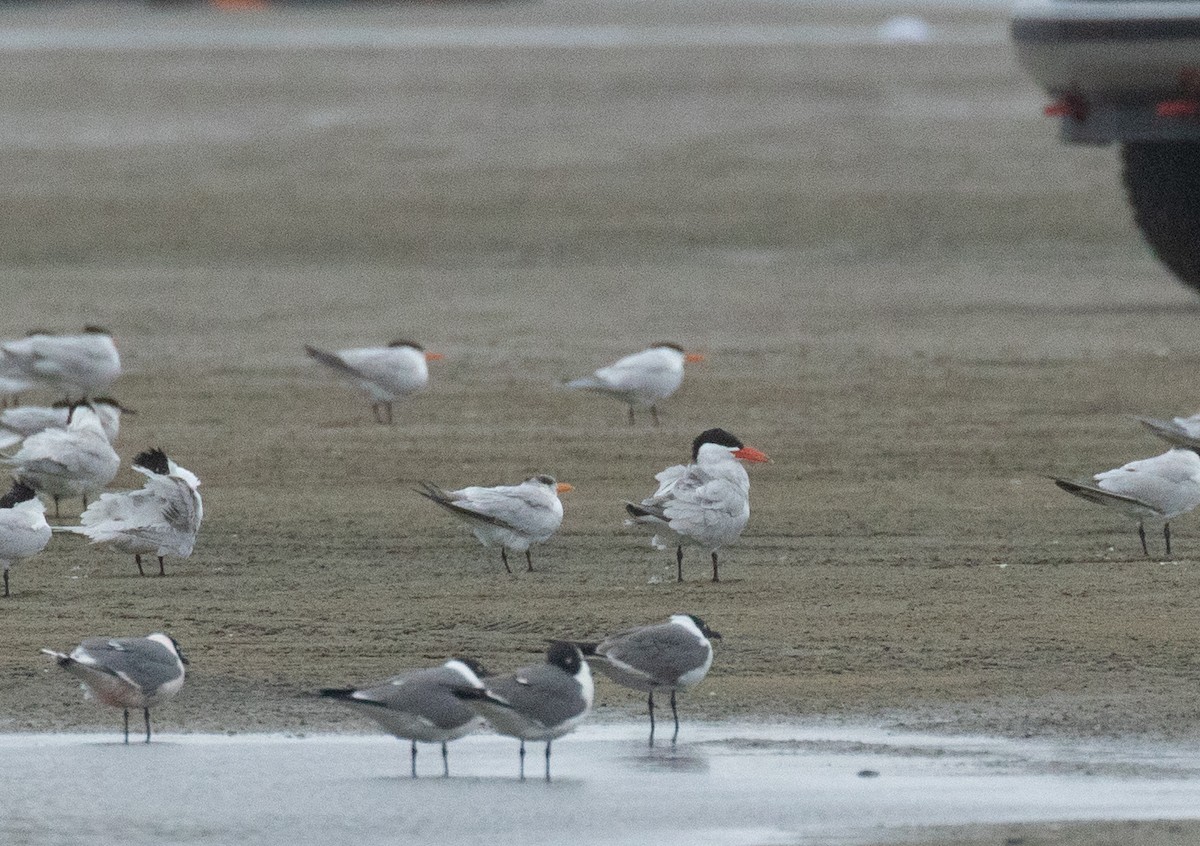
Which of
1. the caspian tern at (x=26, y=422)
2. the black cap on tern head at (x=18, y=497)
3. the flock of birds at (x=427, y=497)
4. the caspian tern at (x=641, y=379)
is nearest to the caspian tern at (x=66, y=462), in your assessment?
the flock of birds at (x=427, y=497)

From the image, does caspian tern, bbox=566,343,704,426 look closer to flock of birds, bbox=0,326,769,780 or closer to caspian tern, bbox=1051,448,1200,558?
flock of birds, bbox=0,326,769,780

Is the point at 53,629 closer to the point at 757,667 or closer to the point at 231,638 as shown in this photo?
the point at 231,638

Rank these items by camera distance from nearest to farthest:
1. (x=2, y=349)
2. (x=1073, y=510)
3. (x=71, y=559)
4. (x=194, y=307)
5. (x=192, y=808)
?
(x=192, y=808) → (x=71, y=559) → (x=1073, y=510) → (x=2, y=349) → (x=194, y=307)

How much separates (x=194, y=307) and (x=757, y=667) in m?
10.7

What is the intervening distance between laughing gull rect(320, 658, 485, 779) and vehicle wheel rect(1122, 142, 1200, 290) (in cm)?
963

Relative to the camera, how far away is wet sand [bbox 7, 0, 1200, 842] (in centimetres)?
884

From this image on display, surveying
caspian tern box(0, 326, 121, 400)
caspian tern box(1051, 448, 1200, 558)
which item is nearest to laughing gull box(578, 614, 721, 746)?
caspian tern box(1051, 448, 1200, 558)

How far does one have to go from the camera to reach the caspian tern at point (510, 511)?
9.90 m

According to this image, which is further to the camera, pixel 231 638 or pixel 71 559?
pixel 71 559

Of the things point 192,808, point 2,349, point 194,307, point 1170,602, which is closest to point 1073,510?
→ point 1170,602

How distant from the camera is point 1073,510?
1122cm

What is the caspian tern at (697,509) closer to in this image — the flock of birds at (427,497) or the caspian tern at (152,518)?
the flock of birds at (427,497)

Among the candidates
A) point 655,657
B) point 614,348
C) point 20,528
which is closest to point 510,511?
point 20,528

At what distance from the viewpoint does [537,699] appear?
24.2ft
